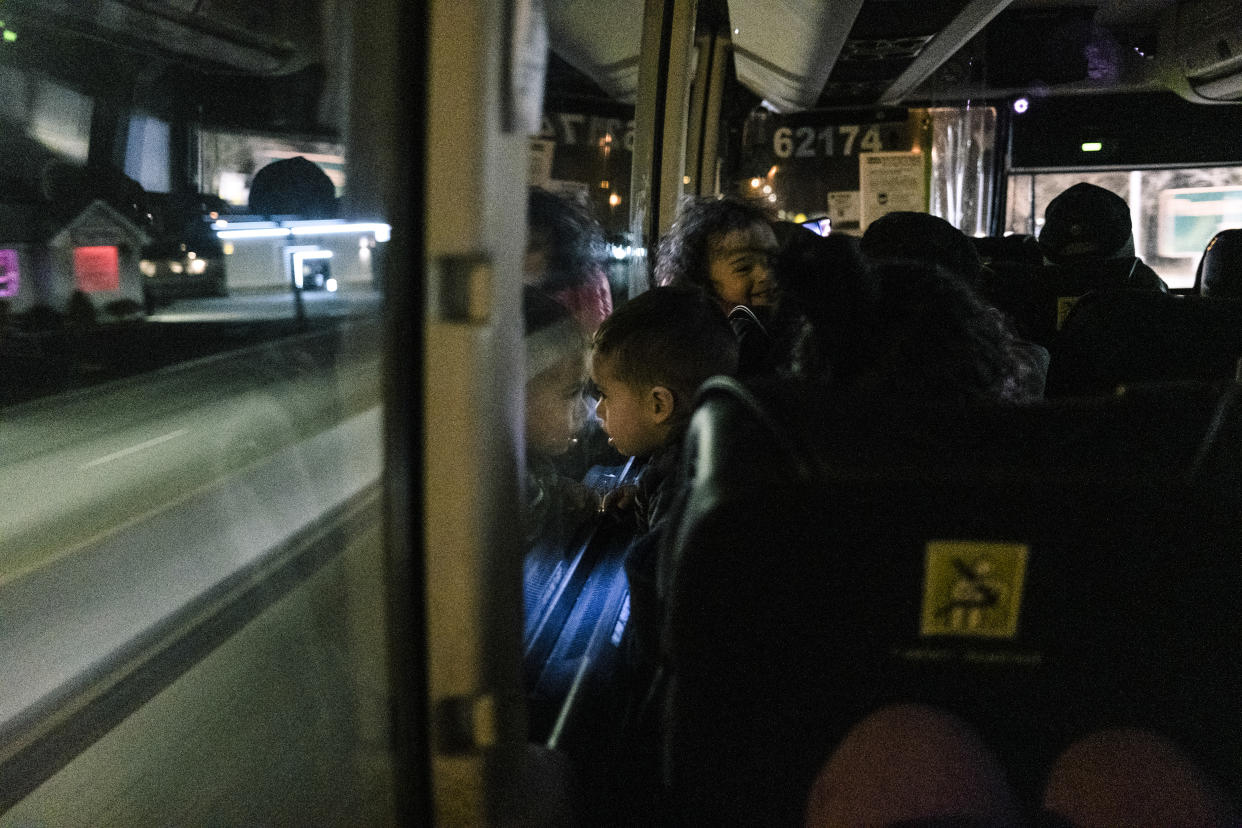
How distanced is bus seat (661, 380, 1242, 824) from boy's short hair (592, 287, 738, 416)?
47.8 inches

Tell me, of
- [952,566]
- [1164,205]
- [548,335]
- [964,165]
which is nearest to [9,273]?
[548,335]

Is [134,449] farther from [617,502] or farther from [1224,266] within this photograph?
[1224,266]

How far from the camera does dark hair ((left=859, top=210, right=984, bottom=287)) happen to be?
2.46 meters

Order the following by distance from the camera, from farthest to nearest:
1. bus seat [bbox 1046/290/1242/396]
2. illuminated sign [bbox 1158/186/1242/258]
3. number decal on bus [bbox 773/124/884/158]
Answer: illuminated sign [bbox 1158/186/1242/258]
number decal on bus [bbox 773/124/884/158]
bus seat [bbox 1046/290/1242/396]

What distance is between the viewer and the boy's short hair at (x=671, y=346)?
91.4 inches

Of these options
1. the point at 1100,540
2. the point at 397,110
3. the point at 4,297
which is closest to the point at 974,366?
the point at 1100,540

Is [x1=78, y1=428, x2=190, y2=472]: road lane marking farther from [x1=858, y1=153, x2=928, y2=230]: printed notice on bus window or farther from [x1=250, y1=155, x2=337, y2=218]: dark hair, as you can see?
[x1=858, y1=153, x2=928, y2=230]: printed notice on bus window

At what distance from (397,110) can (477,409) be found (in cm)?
33

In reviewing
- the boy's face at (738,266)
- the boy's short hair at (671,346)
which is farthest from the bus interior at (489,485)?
the boy's face at (738,266)

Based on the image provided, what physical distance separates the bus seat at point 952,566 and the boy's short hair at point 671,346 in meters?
1.21

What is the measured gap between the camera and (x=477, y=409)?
45.0 inches

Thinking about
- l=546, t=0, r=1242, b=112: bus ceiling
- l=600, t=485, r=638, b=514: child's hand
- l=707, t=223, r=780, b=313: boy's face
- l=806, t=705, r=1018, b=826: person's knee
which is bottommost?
l=600, t=485, r=638, b=514: child's hand

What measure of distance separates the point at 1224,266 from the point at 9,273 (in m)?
6.26

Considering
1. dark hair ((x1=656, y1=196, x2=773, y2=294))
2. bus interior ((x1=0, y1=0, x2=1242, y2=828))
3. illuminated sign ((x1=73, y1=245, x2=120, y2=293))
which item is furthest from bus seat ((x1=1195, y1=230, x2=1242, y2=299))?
illuminated sign ((x1=73, y1=245, x2=120, y2=293))
